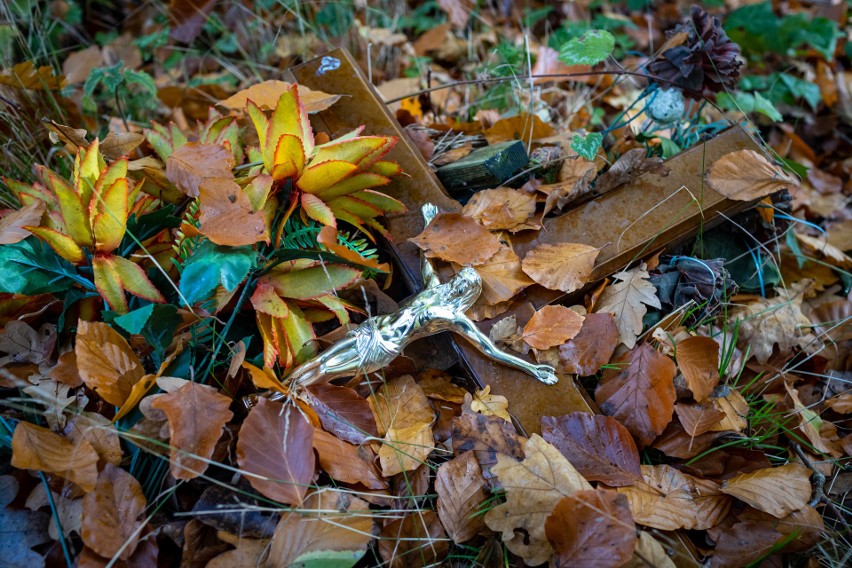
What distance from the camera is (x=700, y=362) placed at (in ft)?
4.96

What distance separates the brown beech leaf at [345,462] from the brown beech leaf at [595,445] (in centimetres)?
39

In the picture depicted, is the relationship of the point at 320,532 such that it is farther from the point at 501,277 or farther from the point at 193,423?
the point at 501,277

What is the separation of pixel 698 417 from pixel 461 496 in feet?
1.96

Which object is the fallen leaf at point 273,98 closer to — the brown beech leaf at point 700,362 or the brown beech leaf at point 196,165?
the brown beech leaf at point 196,165

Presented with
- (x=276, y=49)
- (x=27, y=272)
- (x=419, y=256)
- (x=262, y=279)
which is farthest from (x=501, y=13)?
(x=27, y=272)

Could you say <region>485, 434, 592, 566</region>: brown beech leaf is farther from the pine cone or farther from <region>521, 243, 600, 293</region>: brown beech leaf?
the pine cone

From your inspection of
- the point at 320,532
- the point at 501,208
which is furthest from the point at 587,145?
the point at 320,532

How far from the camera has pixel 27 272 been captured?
1.30m

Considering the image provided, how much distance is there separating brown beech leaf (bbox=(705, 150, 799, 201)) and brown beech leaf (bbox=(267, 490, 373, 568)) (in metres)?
1.25

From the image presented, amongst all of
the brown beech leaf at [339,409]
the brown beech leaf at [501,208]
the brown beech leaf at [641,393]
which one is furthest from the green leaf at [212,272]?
the brown beech leaf at [641,393]

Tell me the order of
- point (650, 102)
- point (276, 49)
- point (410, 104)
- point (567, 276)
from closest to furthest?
point (567, 276) → point (650, 102) → point (410, 104) → point (276, 49)

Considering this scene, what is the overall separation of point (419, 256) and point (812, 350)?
3.86 feet

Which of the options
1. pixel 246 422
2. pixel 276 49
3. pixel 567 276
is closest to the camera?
pixel 246 422

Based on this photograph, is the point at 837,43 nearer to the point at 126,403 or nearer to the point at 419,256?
the point at 419,256
